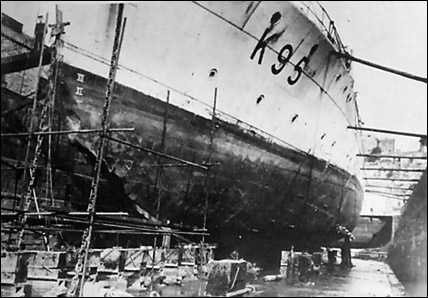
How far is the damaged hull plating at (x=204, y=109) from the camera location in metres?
3.13

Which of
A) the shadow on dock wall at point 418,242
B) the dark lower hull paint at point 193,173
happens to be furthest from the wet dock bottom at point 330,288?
the dark lower hull paint at point 193,173

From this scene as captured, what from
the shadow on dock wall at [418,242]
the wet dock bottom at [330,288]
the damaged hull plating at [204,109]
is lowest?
the wet dock bottom at [330,288]

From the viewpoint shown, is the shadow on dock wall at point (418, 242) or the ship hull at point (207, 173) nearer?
→ the shadow on dock wall at point (418, 242)

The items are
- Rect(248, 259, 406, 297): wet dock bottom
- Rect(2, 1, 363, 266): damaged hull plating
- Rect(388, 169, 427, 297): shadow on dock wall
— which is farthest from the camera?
Rect(2, 1, 363, 266): damaged hull plating

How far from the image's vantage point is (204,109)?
3.38m

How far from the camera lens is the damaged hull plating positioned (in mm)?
3135

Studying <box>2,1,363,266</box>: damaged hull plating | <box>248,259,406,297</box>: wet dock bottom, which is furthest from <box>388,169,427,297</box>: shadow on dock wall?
<box>2,1,363,266</box>: damaged hull plating

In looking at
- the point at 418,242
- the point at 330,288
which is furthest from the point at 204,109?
the point at 418,242

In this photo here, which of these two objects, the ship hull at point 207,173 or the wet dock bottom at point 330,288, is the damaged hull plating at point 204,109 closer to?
the ship hull at point 207,173

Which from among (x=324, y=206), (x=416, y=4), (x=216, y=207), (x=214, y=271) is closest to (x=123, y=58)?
(x=216, y=207)

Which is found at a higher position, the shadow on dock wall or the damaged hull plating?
the damaged hull plating

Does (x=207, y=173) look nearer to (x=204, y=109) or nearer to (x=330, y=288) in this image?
(x=204, y=109)

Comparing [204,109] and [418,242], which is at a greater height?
[204,109]

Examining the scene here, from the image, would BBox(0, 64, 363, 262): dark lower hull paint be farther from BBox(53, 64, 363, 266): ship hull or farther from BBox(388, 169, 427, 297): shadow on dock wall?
BBox(388, 169, 427, 297): shadow on dock wall
